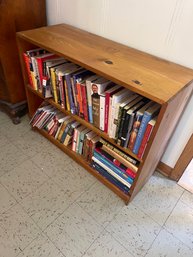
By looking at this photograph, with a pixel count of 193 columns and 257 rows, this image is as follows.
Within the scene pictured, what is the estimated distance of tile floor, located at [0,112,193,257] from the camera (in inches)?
39.9

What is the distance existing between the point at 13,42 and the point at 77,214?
46.6 inches

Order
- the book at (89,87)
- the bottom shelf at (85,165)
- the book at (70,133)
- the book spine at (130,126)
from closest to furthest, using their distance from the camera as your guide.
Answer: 1. the book spine at (130,126)
2. the book at (89,87)
3. the bottom shelf at (85,165)
4. the book at (70,133)

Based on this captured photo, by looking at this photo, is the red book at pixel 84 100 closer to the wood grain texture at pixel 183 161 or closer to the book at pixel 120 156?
the book at pixel 120 156

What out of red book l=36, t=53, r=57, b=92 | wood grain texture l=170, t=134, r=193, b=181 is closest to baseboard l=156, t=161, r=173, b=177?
wood grain texture l=170, t=134, r=193, b=181

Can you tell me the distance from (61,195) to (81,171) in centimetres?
22

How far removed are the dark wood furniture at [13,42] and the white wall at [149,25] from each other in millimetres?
156

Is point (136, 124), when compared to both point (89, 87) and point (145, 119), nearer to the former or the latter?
point (145, 119)

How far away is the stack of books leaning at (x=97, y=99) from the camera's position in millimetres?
881

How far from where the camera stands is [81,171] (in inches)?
53.6

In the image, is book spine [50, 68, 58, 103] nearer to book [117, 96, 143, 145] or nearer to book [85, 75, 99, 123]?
book [85, 75, 99, 123]

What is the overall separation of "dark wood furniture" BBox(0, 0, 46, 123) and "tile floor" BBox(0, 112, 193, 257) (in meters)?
0.40

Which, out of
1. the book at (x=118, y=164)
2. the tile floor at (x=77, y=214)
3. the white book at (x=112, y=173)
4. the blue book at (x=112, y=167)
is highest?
the book at (x=118, y=164)

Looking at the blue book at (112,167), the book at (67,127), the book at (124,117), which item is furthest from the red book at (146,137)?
the book at (67,127)

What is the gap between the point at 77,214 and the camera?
1.14 meters
